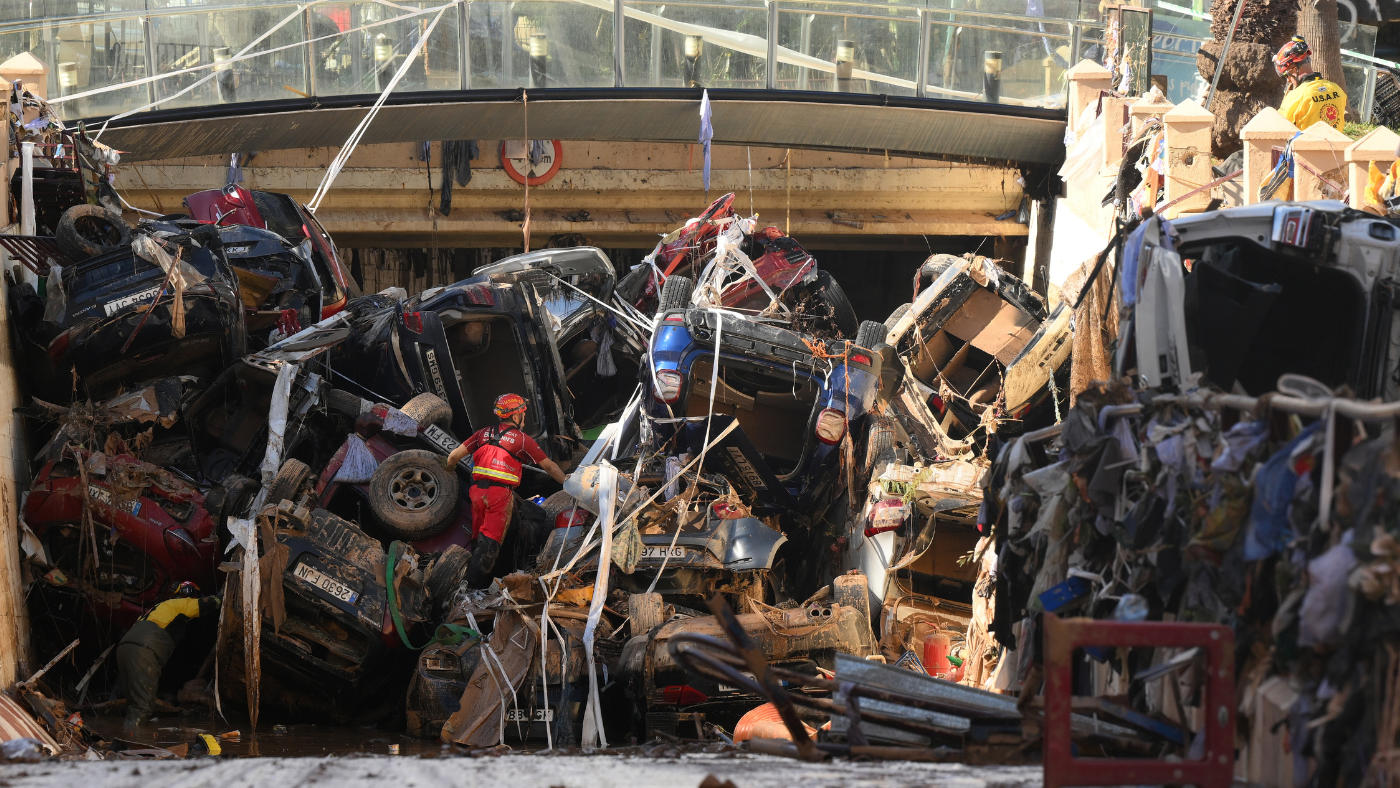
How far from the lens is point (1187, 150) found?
1216cm

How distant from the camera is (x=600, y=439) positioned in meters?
11.0

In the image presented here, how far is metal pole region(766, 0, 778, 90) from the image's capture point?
16.3m

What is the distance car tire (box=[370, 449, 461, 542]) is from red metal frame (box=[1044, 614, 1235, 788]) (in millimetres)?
6575

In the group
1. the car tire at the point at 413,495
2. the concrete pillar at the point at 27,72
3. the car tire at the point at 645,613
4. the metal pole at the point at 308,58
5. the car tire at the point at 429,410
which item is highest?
the metal pole at the point at 308,58

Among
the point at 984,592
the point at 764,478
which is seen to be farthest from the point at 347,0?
the point at 984,592

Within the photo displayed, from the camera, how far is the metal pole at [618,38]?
16.2m

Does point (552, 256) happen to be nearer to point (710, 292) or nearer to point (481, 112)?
point (710, 292)

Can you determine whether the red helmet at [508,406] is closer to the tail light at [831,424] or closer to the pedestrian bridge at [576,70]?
the tail light at [831,424]

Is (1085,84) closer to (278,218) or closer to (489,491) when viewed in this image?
(278,218)

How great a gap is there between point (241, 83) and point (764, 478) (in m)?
9.76

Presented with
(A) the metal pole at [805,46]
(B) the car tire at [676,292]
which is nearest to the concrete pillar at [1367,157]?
(B) the car tire at [676,292]

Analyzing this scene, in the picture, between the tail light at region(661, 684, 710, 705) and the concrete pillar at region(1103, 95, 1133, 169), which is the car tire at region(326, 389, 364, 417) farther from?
the concrete pillar at region(1103, 95, 1133, 169)

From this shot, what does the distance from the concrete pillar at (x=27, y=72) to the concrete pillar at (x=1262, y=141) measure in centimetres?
1218

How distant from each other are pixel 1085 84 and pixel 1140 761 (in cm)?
1441
